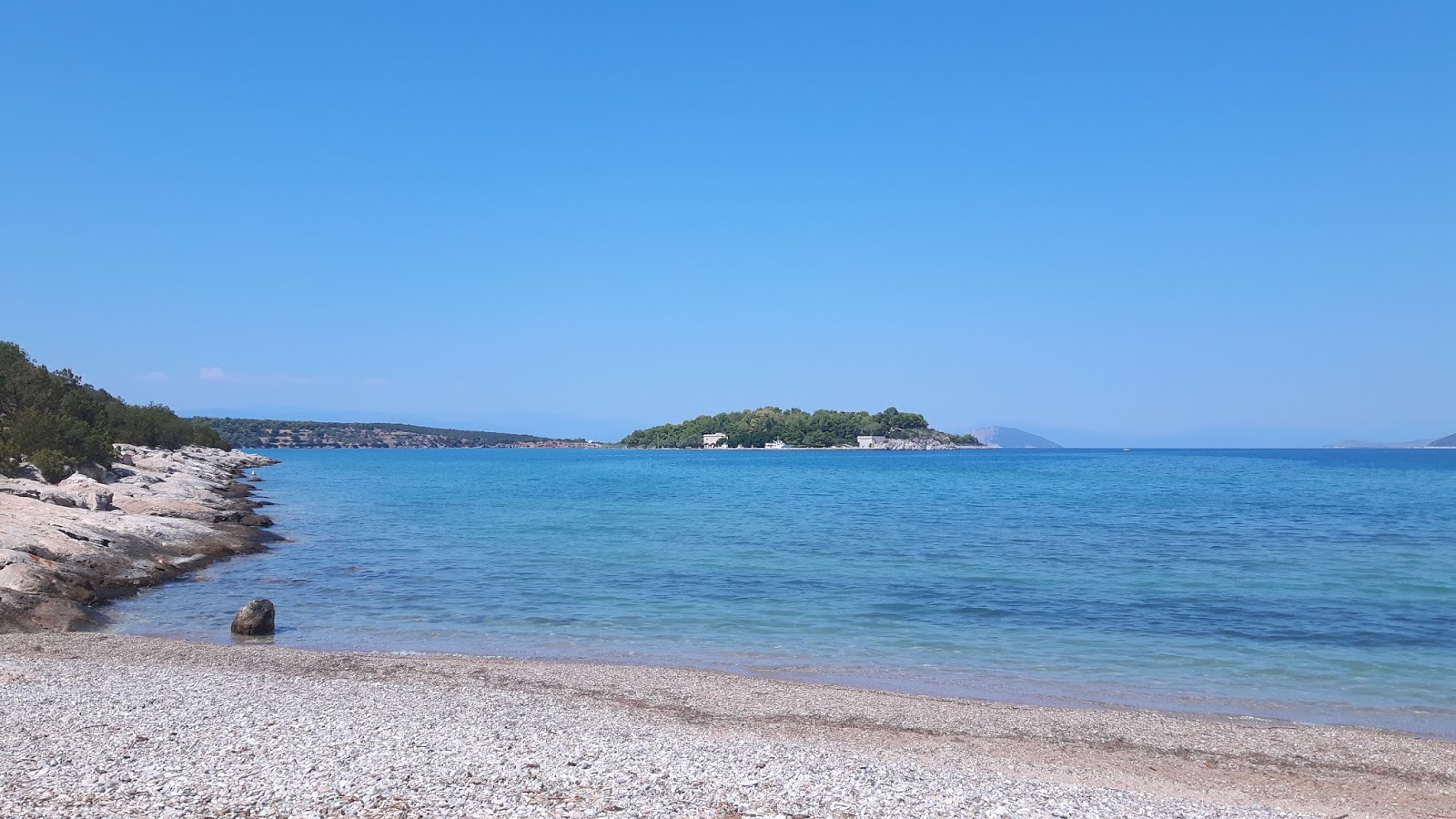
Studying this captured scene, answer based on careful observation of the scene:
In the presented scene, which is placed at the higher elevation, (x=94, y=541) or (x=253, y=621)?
(x=94, y=541)

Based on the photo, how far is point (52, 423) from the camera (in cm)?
4506

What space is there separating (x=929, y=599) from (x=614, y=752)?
14620mm

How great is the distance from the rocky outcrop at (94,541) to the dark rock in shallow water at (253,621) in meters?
3.23

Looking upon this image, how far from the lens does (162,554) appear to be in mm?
28188

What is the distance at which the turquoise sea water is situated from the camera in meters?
16.5

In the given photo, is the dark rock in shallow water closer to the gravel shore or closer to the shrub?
the gravel shore

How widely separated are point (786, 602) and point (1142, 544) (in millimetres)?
19007

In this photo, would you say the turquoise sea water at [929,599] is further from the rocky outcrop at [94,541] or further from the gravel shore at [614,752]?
the gravel shore at [614,752]

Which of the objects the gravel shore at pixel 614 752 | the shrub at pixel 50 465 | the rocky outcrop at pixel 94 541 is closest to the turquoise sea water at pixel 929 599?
the rocky outcrop at pixel 94 541

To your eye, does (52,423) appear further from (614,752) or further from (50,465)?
(614,752)

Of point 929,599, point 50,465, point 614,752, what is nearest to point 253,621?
point 614,752

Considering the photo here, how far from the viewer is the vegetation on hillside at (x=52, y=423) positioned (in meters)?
40.8

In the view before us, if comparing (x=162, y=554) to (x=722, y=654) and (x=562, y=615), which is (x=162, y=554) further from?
(x=722, y=654)

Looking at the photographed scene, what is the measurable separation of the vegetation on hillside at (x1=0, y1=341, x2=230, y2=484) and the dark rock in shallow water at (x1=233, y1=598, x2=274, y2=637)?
24046 millimetres
